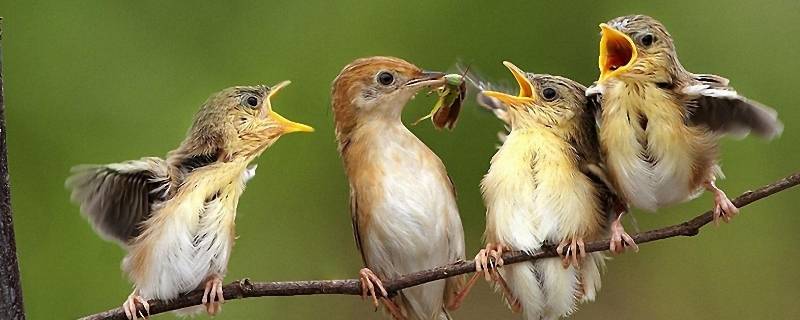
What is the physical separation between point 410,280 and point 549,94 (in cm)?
31

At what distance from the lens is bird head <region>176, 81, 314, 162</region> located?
137 centimetres

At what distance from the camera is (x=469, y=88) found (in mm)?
1531

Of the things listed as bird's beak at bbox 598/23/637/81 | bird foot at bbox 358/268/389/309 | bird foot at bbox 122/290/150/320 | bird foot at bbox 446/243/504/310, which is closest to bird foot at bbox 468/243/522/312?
bird foot at bbox 446/243/504/310

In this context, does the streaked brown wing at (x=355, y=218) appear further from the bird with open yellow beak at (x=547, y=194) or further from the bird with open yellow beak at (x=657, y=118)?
the bird with open yellow beak at (x=657, y=118)

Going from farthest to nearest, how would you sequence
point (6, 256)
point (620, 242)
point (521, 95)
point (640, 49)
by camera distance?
1. point (521, 95)
2. point (640, 49)
3. point (620, 242)
4. point (6, 256)

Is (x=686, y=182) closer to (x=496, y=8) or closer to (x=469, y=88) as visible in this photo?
(x=469, y=88)

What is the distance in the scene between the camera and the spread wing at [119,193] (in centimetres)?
136

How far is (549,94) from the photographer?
143 cm

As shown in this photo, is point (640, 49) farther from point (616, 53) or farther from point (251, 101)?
point (251, 101)

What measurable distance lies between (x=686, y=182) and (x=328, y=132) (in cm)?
108

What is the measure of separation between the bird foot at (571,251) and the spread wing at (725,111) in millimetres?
178

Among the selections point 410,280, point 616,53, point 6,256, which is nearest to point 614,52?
point 616,53

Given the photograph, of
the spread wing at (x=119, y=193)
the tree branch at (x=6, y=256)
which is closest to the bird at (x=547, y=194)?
the spread wing at (x=119, y=193)

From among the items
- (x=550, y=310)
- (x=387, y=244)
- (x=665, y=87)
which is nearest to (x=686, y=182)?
Answer: (x=665, y=87)
